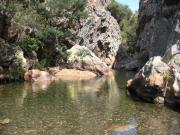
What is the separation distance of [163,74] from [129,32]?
66.5m

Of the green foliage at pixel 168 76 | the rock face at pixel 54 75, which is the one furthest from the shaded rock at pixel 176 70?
the rock face at pixel 54 75

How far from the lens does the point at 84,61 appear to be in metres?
54.0

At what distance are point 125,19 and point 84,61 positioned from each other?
168ft

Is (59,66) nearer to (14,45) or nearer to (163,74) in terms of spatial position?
(14,45)

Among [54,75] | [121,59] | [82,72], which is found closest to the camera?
[54,75]

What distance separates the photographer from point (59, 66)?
5494cm

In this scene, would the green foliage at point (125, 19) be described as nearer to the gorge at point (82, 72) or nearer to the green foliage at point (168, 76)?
the gorge at point (82, 72)

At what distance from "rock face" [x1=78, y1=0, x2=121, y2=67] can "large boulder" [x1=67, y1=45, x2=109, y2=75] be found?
8582 millimetres

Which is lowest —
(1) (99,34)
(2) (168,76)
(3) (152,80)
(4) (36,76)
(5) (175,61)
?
(4) (36,76)

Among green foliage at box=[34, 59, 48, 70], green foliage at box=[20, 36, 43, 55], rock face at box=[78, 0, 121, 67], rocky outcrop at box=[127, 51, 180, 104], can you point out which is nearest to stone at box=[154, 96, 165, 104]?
rocky outcrop at box=[127, 51, 180, 104]

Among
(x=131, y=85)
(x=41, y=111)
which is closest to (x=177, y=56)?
→ (x=131, y=85)

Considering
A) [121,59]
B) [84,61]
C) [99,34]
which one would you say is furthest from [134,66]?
[84,61]

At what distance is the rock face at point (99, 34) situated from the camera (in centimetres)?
6694

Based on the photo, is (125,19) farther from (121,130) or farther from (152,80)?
(121,130)
